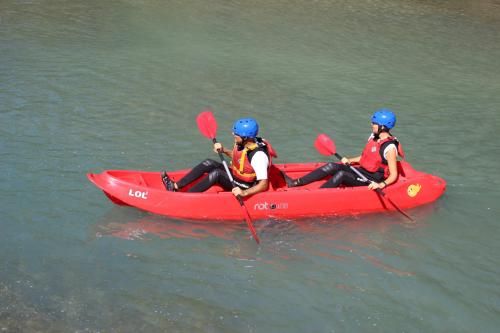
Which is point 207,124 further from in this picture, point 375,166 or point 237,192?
point 375,166

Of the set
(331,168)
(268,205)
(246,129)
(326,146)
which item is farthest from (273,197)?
(326,146)

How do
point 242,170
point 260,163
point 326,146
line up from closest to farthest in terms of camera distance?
point 260,163, point 242,170, point 326,146

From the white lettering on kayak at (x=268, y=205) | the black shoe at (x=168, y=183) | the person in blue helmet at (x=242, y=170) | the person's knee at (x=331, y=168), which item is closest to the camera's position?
the person in blue helmet at (x=242, y=170)

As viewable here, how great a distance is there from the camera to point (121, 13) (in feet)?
62.0

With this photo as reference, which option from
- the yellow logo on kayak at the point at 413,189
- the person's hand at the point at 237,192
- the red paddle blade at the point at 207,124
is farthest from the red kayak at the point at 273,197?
the red paddle blade at the point at 207,124

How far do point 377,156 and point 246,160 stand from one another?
1.93 meters

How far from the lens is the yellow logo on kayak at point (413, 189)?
887 cm

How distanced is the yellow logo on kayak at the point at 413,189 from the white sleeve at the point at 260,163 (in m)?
2.24

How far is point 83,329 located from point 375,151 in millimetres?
4691

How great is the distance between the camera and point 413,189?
889 cm

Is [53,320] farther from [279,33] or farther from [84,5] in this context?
[84,5]

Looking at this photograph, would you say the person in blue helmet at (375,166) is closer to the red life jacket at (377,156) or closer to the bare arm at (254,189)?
the red life jacket at (377,156)

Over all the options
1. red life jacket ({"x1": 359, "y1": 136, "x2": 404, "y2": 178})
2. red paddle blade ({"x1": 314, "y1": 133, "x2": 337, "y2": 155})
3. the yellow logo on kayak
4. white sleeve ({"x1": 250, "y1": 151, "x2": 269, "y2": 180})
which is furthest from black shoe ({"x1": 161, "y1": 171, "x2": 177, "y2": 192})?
the yellow logo on kayak

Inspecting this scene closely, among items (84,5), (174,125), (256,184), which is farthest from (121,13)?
(256,184)
